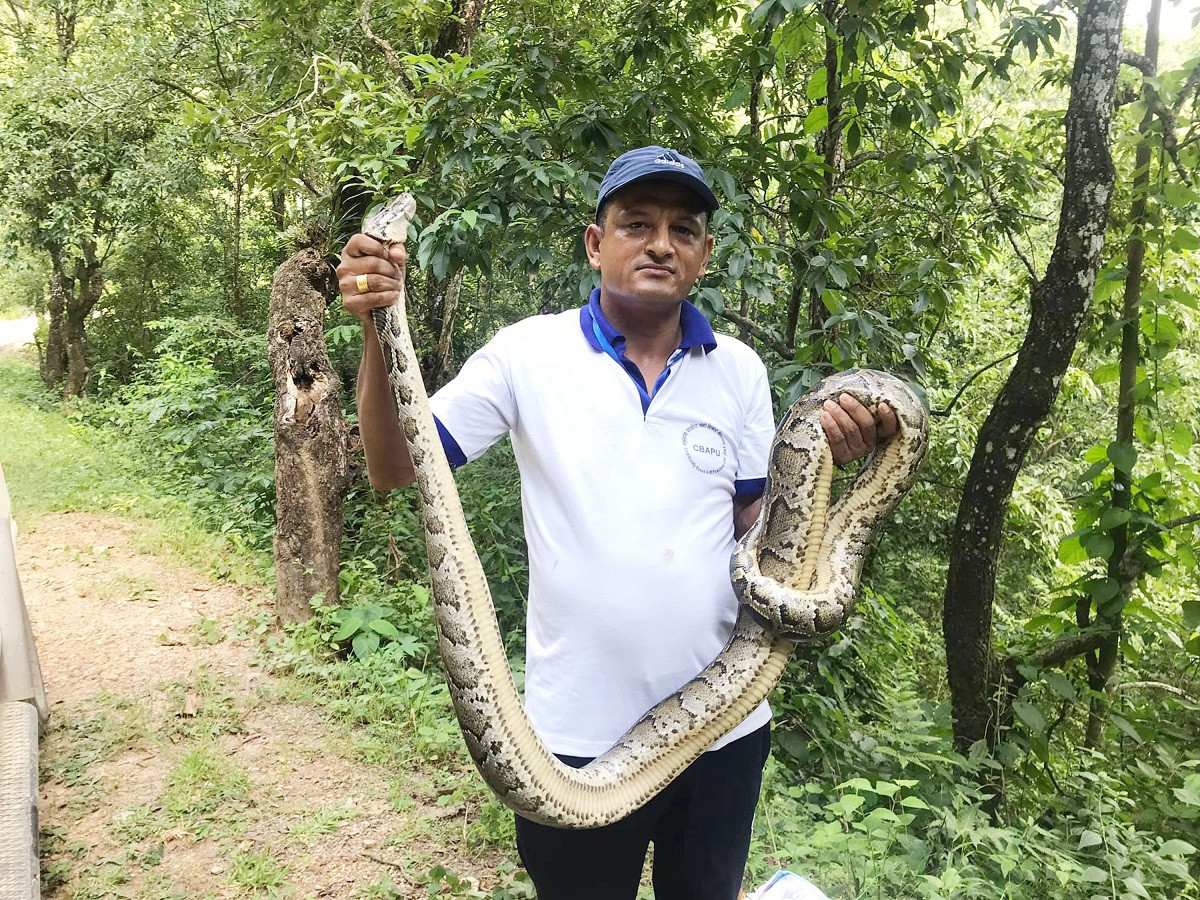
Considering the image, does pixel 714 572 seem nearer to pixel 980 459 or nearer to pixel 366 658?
pixel 980 459

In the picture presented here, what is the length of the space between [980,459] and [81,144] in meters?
14.0

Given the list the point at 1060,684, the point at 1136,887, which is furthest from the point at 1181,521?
the point at 1136,887

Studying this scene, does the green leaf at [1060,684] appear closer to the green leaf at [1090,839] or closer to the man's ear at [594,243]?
the green leaf at [1090,839]

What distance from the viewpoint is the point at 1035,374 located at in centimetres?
392

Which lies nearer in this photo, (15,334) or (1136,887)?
(1136,887)

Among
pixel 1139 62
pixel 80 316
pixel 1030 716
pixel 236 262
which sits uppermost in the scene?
pixel 1139 62

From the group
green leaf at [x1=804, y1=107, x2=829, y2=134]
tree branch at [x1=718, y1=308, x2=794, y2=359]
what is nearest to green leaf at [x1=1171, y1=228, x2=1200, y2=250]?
green leaf at [x1=804, y1=107, x2=829, y2=134]

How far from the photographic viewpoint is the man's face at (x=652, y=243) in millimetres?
1862

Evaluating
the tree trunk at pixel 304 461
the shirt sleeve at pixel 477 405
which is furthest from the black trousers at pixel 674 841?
the tree trunk at pixel 304 461

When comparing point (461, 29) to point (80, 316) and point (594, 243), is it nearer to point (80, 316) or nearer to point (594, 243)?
point (594, 243)

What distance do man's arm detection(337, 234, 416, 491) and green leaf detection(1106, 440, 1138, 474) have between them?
3.68m

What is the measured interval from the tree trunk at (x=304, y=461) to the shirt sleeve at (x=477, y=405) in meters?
4.22

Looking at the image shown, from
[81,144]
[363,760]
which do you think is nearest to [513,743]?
[363,760]

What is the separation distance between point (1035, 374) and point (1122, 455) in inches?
23.6
